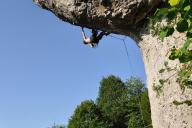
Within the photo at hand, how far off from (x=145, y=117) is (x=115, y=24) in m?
24.7

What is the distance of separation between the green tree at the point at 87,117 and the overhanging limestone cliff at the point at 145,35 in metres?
27.3

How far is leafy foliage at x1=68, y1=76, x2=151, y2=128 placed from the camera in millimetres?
34844

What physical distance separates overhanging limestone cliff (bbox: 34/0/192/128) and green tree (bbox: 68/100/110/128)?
89.5 feet

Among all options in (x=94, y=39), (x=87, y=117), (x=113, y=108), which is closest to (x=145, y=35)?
(x=94, y=39)

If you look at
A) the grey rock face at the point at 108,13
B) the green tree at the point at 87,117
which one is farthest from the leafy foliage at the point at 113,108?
the grey rock face at the point at 108,13

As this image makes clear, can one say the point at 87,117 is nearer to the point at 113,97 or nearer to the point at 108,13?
the point at 113,97

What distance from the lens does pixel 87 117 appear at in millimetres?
34500

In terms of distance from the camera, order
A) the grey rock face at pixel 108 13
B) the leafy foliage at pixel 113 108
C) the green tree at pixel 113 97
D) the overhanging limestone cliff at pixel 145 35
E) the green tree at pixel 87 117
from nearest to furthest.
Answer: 1. the overhanging limestone cliff at pixel 145 35
2. the grey rock face at pixel 108 13
3. the green tree at pixel 87 117
4. the leafy foliage at pixel 113 108
5. the green tree at pixel 113 97

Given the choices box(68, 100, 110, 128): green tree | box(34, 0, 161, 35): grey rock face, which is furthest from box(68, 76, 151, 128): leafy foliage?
box(34, 0, 161, 35): grey rock face

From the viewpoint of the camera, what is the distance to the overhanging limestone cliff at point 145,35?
5.84 m

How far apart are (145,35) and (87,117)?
1115 inches

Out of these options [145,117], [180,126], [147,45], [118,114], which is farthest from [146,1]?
[118,114]

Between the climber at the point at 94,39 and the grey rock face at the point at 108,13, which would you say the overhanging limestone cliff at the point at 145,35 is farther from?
the climber at the point at 94,39

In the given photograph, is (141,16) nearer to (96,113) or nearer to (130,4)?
(130,4)
